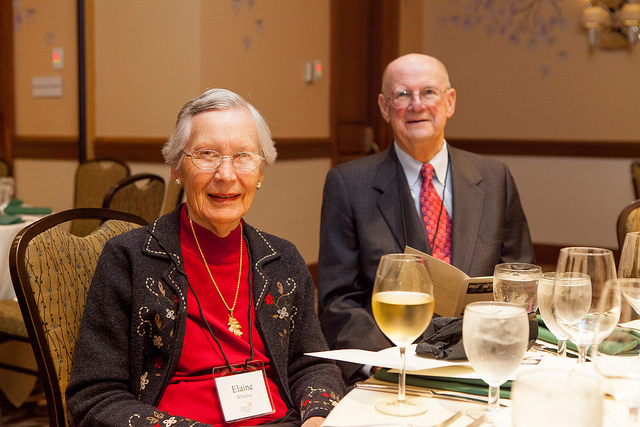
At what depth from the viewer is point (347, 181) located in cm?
230

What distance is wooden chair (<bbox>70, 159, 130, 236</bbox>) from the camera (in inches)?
170

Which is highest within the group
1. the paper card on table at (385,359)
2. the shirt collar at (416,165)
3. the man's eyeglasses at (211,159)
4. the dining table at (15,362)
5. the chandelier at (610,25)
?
the chandelier at (610,25)

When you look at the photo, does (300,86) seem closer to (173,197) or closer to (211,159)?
(173,197)

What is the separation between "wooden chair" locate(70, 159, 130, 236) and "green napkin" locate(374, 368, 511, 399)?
11.1ft

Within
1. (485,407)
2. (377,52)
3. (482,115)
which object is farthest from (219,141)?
(482,115)

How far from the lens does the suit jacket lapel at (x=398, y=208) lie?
221cm

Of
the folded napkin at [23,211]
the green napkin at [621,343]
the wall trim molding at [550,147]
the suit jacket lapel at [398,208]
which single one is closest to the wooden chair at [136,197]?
the folded napkin at [23,211]

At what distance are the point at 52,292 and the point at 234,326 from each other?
0.39 meters

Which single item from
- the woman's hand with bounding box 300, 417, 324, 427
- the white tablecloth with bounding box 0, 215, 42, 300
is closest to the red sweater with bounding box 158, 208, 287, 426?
the woman's hand with bounding box 300, 417, 324, 427

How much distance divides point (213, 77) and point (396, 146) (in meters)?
2.26

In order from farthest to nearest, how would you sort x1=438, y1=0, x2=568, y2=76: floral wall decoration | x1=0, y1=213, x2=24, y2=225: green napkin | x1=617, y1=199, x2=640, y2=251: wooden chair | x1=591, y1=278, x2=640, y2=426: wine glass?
1. x1=438, y1=0, x2=568, y2=76: floral wall decoration
2. x1=0, y1=213, x2=24, y2=225: green napkin
3. x1=617, y1=199, x2=640, y2=251: wooden chair
4. x1=591, y1=278, x2=640, y2=426: wine glass

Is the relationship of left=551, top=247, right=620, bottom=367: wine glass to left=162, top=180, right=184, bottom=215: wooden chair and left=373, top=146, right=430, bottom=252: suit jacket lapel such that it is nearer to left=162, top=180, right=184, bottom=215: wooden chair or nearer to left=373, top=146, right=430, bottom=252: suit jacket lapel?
left=373, top=146, right=430, bottom=252: suit jacket lapel

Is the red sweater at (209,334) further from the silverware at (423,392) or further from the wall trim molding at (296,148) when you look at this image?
the wall trim molding at (296,148)

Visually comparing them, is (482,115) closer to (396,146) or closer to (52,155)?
(52,155)
